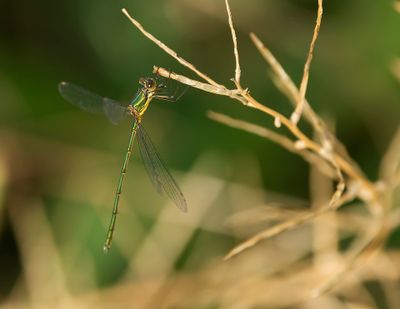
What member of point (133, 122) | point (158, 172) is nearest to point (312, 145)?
point (158, 172)

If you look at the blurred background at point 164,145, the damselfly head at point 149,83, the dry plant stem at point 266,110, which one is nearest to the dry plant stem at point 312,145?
the dry plant stem at point 266,110

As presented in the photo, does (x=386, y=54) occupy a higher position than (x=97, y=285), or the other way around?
(x=386, y=54)

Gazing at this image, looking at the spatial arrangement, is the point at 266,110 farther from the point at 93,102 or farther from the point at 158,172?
the point at 93,102

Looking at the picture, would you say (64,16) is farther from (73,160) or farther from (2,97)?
(73,160)

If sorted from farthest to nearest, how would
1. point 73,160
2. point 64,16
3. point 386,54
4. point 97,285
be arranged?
point 64,16
point 73,160
point 386,54
point 97,285

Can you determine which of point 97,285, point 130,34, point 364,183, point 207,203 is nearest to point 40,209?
point 97,285

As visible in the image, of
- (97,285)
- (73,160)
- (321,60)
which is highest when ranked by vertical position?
(321,60)

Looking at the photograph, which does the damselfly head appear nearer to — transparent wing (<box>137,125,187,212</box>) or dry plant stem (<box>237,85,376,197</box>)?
transparent wing (<box>137,125,187,212</box>)

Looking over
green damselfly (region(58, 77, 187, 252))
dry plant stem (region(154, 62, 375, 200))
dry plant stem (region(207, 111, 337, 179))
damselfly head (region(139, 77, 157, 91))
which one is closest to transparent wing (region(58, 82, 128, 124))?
green damselfly (region(58, 77, 187, 252))
